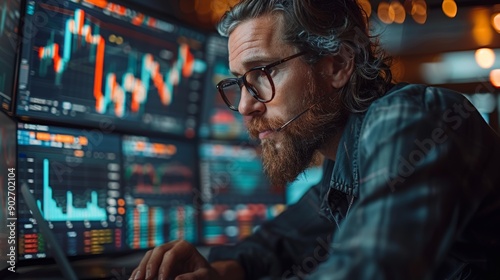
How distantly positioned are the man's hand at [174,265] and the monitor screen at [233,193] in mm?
545

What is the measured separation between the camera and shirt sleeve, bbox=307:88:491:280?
2.57ft

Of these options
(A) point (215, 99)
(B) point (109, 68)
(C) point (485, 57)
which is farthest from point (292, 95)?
(C) point (485, 57)

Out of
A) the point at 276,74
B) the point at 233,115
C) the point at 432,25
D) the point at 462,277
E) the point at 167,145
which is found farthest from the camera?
the point at 432,25

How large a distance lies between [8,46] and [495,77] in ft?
9.15

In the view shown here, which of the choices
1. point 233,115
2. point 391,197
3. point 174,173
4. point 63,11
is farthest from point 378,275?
point 233,115

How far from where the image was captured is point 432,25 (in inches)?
115

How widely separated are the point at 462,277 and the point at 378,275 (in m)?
0.45

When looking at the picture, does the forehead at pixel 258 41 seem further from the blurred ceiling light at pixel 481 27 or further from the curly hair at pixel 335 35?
the blurred ceiling light at pixel 481 27

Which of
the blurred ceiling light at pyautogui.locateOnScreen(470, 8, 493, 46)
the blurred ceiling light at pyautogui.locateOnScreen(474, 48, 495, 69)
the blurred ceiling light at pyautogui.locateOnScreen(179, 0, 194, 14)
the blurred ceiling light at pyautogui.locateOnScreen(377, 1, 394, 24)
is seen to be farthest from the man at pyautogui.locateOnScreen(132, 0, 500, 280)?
the blurred ceiling light at pyautogui.locateOnScreen(474, 48, 495, 69)

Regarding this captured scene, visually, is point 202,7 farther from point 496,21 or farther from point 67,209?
point 496,21

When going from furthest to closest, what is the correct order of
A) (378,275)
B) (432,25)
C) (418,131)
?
(432,25) < (418,131) < (378,275)

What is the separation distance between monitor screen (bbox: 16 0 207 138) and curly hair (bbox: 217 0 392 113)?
389 millimetres

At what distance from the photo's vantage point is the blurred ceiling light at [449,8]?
2619 millimetres

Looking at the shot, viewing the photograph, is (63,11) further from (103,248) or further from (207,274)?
(207,274)
